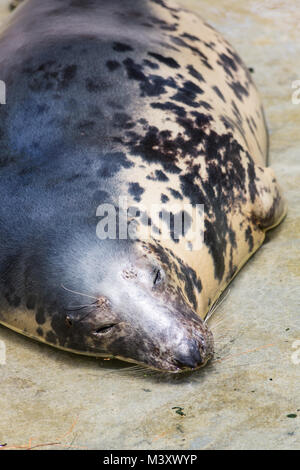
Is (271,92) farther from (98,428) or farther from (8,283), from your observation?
(98,428)

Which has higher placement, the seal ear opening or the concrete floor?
the seal ear opening

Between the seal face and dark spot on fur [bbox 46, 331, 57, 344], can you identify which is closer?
the seal face

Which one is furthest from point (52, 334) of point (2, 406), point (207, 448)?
point (207, 448)

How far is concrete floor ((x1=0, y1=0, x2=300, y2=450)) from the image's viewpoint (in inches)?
101

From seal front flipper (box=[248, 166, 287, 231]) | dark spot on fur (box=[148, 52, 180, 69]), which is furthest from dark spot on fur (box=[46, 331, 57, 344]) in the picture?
dark spot on fur (box=[148, 52, 180, 69])

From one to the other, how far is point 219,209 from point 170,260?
498 mm

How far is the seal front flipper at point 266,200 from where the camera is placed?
380 cm

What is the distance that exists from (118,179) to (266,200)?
85 centimetres

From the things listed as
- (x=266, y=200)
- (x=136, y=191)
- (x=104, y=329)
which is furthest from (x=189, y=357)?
(x=266, y=200)

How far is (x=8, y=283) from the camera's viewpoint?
10.5 ft

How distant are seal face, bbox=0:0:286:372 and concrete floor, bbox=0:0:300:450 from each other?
0.29 feet

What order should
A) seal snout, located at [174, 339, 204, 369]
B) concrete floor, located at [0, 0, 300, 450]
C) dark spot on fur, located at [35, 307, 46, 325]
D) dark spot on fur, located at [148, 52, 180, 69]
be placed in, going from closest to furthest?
concrete floor, located at [0, 0, 300, 450]
seal snout, located at [174, 339, 204, 369]
dark spot on fur, located at [35, 307, 46, 325]
dark spot on fur, located at [148, 52, 180, 69]

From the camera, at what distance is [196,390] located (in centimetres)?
282

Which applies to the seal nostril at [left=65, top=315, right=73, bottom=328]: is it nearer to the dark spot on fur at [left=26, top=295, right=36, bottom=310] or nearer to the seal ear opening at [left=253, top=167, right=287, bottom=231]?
the dark spot on fur at [left=26, top=295, right=36, bottom=310]
